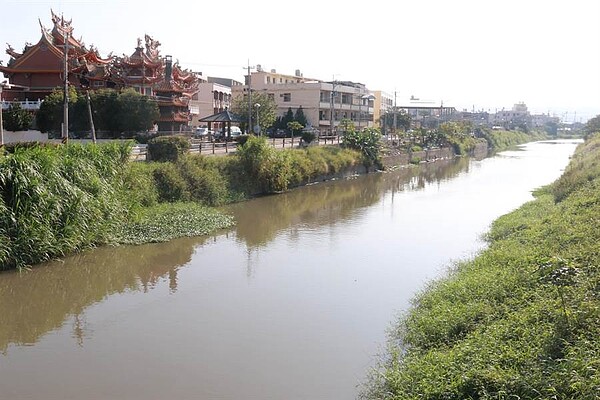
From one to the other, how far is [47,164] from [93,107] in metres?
Result: 18.5

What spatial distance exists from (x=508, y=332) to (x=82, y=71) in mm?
34642

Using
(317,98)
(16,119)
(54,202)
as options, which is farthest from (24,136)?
(317,98)

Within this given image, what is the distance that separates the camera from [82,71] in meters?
36.0

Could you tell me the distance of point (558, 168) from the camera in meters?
48.4

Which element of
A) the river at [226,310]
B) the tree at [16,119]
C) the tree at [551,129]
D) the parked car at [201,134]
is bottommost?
the river at [226,310]

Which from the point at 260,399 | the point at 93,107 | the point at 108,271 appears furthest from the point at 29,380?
the point at 93,107

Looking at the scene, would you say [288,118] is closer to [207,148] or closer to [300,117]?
[300,117]

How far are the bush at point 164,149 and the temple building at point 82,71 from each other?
16.6 metres

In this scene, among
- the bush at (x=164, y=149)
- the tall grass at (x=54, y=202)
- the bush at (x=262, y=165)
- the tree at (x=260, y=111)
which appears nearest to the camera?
the tall grass at (x=54, y=202)

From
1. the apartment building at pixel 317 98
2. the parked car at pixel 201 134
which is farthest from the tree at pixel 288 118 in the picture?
the parked car at pixel 201 134

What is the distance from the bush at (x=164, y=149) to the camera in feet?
71.0

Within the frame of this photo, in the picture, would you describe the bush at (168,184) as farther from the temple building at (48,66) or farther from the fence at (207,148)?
the temple building at (48,66)

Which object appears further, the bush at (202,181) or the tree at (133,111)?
the tree at (133,111)

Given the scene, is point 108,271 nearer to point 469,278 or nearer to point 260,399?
point 260,399
